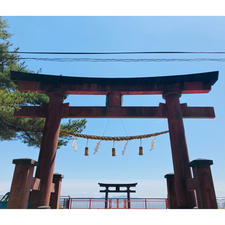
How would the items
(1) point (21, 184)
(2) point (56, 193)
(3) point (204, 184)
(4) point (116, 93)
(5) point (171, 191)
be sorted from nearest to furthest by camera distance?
(1) point (21, 184), (3) point (204, 184), (5) point (171, 191), (2) point (56, 193), (4) point (116, 93)

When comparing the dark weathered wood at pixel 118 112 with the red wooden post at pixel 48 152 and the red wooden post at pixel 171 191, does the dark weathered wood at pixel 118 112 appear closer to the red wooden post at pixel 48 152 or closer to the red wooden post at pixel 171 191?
the red wooden post at pixel 48 152

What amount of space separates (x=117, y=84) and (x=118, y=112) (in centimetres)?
112

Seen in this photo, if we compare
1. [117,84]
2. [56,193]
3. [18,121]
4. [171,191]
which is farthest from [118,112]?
[18,121]

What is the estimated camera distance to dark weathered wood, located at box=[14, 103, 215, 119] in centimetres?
577

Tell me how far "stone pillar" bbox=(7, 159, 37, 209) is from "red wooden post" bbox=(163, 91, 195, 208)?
12.4 feet

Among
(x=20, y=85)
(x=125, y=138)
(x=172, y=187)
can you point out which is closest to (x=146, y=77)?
(x=125, y=138)

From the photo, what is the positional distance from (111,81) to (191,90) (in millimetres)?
2952


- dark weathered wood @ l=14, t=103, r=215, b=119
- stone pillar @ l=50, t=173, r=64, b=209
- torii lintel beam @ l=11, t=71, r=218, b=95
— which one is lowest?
stone pillar @ l=50, t=173, r=64, b=209

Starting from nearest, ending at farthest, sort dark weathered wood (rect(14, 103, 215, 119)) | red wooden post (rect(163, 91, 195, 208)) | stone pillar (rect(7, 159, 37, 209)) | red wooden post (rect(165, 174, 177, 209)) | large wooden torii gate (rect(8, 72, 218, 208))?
stone pillar (rect(7, 159, 37, 209)) < red wooden post (rect(163, 91, 195, 208)) < red wooden post (rect(165, 174, 177, 209)) < large wooden torii gate (rect(8, 72, 218, 208)) < dark weathered wood (rect(14, 103, 215, 119))

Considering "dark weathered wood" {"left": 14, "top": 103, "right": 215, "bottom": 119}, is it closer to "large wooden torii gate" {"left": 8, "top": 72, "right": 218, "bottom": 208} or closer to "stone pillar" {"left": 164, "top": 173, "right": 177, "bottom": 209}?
"large wooden torii gate" {"left": 8, "top": 72, "right": 218, "bottom": 208}

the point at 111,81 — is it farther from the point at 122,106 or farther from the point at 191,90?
the point at 191,90

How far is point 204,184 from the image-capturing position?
142 inches

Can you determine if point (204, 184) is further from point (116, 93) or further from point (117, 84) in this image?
point (117, 84)

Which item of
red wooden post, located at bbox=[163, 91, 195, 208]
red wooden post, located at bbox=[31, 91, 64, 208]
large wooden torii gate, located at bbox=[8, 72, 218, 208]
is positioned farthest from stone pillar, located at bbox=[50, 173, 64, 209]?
red wooden post, located at bbox=[163, 91, 195, 208]
